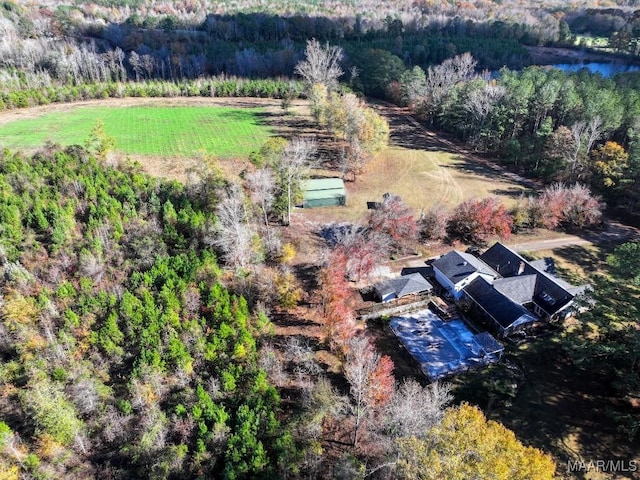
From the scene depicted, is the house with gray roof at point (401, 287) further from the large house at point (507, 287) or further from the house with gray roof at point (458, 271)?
the large house at point (507, 287)

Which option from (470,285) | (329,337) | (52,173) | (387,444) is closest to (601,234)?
(470,285)

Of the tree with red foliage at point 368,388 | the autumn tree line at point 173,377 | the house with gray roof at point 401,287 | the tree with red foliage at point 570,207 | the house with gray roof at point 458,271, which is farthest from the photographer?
the tree with red foliage at point 570,207

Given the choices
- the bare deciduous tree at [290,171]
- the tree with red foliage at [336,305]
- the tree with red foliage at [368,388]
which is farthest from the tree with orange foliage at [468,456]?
the bare deciduous tree at [290,171]

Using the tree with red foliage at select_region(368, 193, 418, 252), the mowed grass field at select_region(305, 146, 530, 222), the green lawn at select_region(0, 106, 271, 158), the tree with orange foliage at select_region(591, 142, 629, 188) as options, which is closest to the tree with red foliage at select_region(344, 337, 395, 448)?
the tree with red foliage at select_region(368, 193, 418, 252)

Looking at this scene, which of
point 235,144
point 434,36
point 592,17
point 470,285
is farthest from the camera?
point 592,17

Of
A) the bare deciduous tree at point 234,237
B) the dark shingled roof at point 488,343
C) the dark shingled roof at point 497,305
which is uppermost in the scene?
the bare deciduous tree at point 234,237

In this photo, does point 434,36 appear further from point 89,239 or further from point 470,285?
point 89,239
